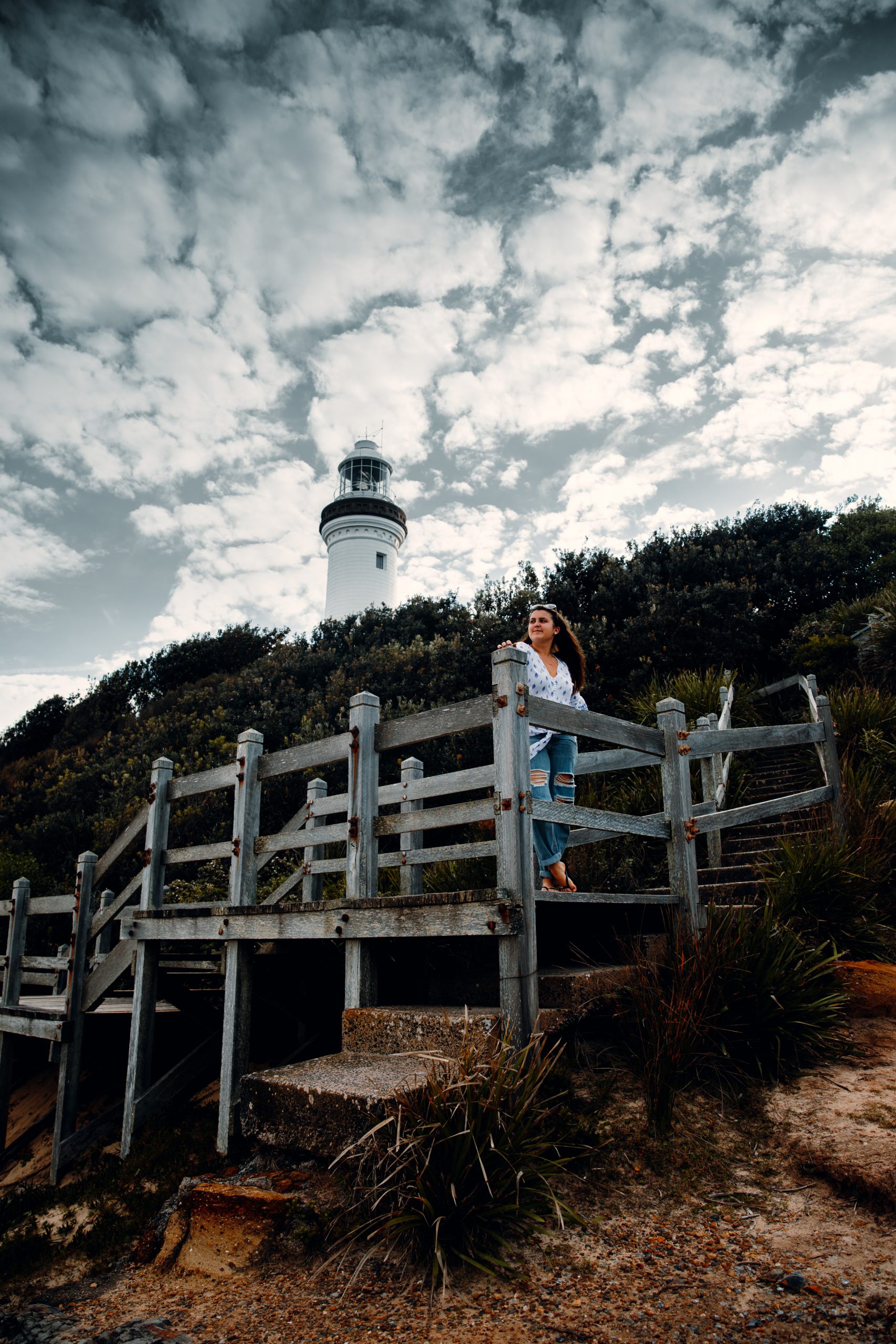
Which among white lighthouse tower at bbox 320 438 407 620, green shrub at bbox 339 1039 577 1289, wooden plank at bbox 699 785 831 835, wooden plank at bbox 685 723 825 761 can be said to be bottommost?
green shrub at bbox 339 1039 577 1289

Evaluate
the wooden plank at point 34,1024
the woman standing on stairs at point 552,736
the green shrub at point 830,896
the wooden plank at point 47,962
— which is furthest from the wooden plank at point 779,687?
the wooden plank at point 34,1024

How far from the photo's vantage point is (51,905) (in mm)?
8289

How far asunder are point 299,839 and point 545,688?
6.87 feet

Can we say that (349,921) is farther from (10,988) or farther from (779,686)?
(779,686)

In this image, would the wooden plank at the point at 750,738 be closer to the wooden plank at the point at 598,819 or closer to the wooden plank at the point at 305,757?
the wooden plank at the point at 598,819

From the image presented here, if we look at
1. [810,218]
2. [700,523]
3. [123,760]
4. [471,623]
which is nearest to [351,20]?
[810,218]

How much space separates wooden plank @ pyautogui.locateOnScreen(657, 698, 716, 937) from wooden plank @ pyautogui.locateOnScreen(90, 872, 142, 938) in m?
4.63

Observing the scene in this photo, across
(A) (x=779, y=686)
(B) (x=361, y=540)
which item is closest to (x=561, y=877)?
(A) (x=779, y=686)

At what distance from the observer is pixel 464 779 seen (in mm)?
4598

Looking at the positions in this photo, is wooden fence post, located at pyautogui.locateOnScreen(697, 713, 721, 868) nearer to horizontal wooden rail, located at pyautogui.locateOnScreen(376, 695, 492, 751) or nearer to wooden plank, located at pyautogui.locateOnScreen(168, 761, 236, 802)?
horizontal wooden rail, located at pyautogui.locateOnScreen(376, 695, 492, 751)

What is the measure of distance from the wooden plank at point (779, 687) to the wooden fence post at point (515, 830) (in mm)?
9886

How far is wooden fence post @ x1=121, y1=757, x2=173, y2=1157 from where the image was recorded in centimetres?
645

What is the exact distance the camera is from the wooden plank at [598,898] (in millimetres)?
3998

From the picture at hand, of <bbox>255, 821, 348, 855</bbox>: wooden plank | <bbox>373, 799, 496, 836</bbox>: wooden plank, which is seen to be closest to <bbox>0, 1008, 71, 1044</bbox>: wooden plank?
<bbox>255, 821, 348, 855</bbox>: wooden plank
